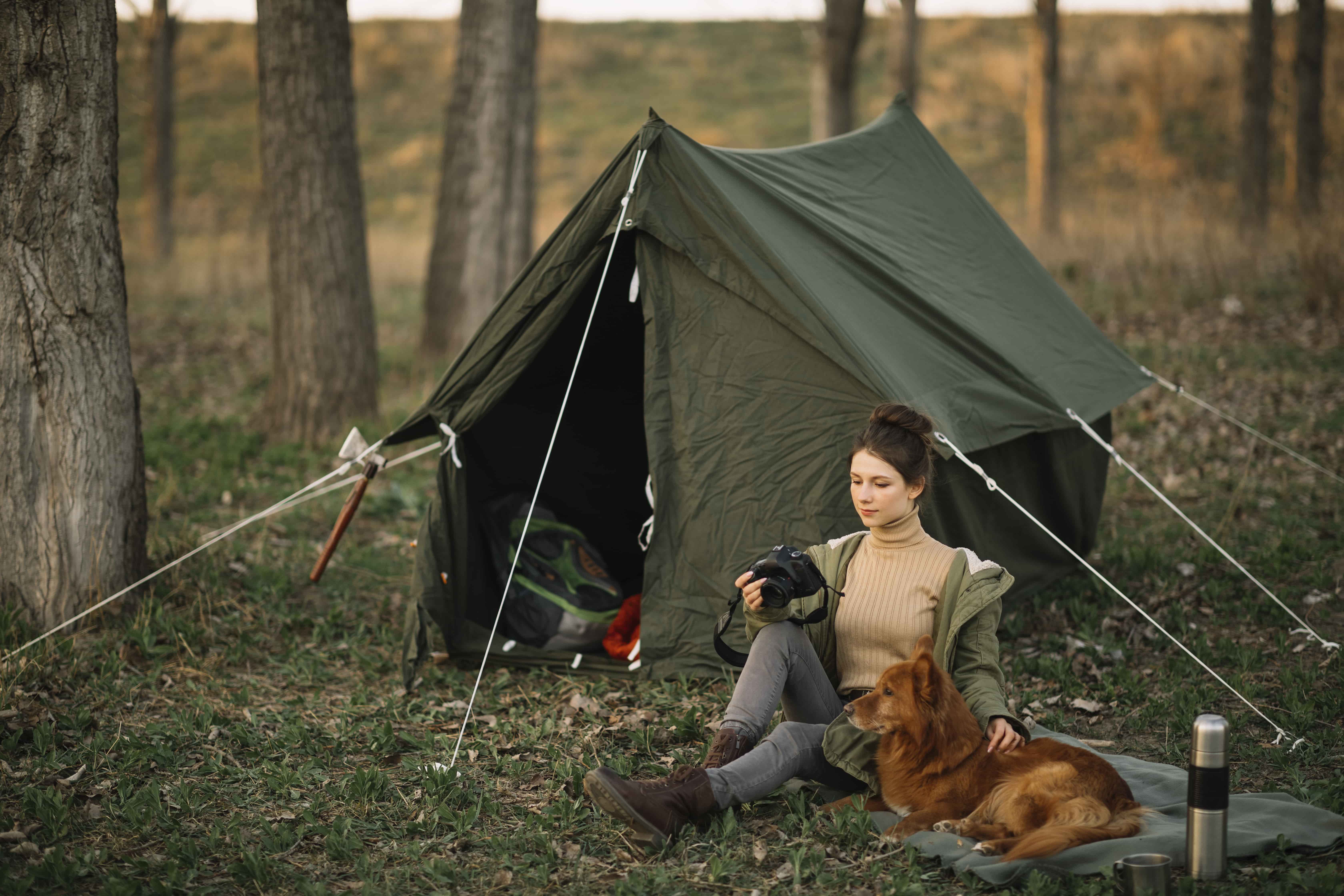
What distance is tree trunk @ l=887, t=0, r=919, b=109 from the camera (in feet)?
45.1

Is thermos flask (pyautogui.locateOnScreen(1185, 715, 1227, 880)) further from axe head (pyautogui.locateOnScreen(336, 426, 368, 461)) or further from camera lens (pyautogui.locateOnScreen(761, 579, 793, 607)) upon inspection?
axe head (pyautogui.locateOnScreen(336, 426, 368, 461))

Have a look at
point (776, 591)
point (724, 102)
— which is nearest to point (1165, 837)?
point (776, 591)

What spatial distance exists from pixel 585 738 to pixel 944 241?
3105 mm

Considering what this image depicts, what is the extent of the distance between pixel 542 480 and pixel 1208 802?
8.56 feet

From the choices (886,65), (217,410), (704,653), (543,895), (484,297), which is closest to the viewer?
(543,895)

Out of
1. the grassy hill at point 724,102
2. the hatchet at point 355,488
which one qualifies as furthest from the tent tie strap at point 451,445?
the grassy hill at point 724,102

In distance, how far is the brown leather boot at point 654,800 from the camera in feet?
9.37

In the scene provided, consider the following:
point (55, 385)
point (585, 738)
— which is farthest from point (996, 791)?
point (55, 385)

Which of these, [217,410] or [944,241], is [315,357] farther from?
[944,241]

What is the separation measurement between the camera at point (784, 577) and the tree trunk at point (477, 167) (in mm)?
6263

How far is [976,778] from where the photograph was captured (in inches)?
112

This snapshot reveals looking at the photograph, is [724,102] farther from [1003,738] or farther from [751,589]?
[1003,738]

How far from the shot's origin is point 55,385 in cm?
426

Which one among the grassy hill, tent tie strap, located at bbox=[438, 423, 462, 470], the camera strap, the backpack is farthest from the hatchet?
the grassy hill
